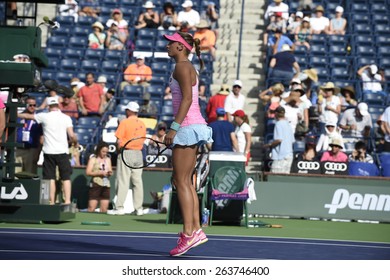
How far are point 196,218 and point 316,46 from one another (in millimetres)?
15842

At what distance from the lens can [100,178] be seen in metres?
19.2

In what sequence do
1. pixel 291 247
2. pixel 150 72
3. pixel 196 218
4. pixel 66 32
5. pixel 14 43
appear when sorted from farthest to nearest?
1. pixel 66 32
2. pixel 150 72
3. pixel 14 43
4. pixel 291 247
5. pixel 196 218

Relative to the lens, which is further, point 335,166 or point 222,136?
point 335,166

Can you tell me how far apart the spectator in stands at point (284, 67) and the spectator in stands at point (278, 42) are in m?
0.56

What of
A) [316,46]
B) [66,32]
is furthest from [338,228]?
[66,32]

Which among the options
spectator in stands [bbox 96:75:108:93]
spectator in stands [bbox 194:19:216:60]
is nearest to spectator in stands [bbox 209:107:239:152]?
spectator in stands [bbox 96:75:108:93]

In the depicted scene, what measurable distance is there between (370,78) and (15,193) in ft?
37.1

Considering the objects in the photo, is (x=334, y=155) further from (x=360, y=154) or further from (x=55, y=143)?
(x=55, y=143)

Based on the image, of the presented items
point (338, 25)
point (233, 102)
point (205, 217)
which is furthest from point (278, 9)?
point (205, 217)

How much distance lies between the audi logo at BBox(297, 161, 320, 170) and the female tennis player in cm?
1007

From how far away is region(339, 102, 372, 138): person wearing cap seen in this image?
856 inches
